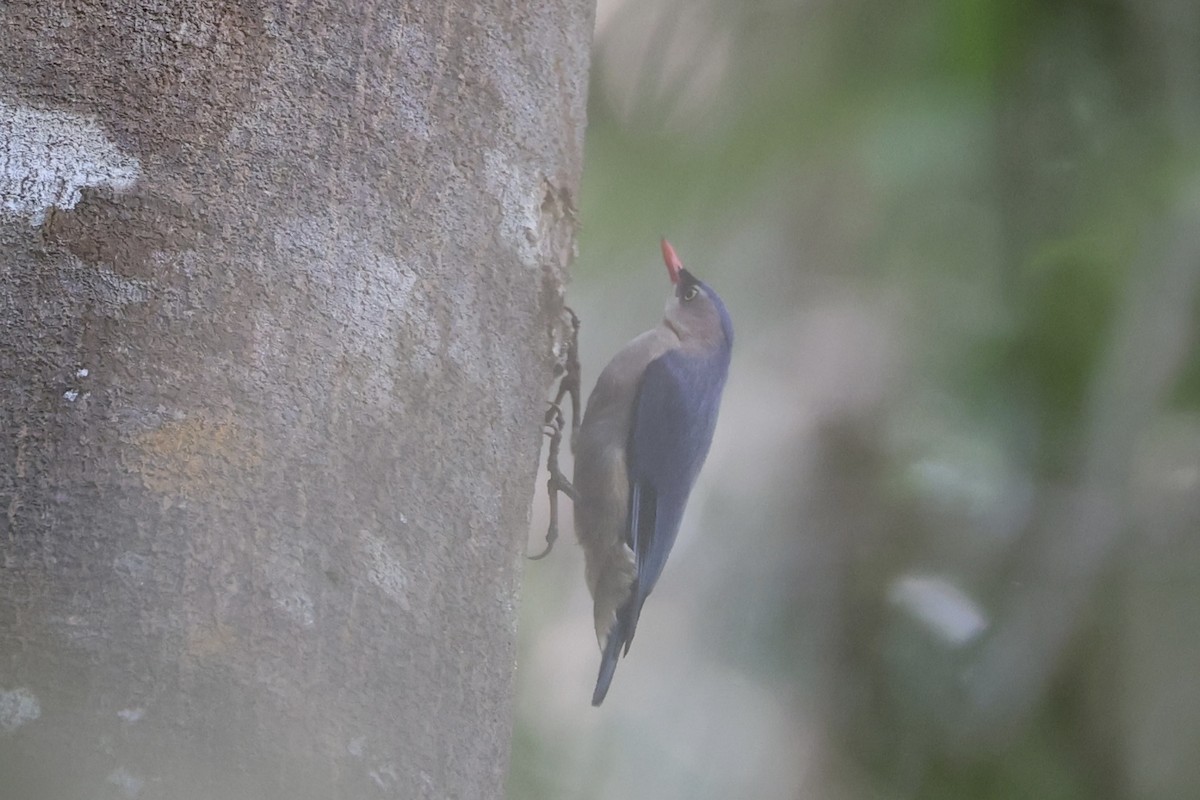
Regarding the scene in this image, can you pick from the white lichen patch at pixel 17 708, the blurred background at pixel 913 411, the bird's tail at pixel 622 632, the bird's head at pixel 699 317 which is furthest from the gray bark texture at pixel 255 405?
the bird's head at pixel 699 317

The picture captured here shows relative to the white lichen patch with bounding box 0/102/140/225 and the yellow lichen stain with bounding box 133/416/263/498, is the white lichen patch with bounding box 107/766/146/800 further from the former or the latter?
the white lichen patch with bounding box 0/102/140/225

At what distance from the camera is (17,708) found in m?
0.76

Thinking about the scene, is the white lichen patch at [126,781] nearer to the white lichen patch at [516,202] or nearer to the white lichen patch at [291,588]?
the white lichen patch at [291,588]

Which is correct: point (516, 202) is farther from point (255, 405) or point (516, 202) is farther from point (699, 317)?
point (699, 317)

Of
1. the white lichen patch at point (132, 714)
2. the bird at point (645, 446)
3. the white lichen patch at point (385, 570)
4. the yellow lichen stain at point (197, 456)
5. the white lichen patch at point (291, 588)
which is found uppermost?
the yellow lichen stain at point (197, 456)

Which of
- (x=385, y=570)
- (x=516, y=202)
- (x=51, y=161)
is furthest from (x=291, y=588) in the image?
(x=516, y=202)

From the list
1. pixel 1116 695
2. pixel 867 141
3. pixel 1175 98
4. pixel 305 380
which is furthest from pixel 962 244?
pixel 305 380

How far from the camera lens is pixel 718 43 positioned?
6.72 ft

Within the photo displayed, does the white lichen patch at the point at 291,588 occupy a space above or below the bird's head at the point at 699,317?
above

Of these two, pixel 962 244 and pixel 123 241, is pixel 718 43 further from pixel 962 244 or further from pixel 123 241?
pixel 123 241

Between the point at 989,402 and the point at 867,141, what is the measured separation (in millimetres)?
433

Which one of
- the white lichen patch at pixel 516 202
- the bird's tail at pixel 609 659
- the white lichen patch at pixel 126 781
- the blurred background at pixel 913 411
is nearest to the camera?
the white lichen patch at pixel 126 781

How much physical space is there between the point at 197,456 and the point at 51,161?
0.28m

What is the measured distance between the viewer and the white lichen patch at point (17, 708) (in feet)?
2.49
